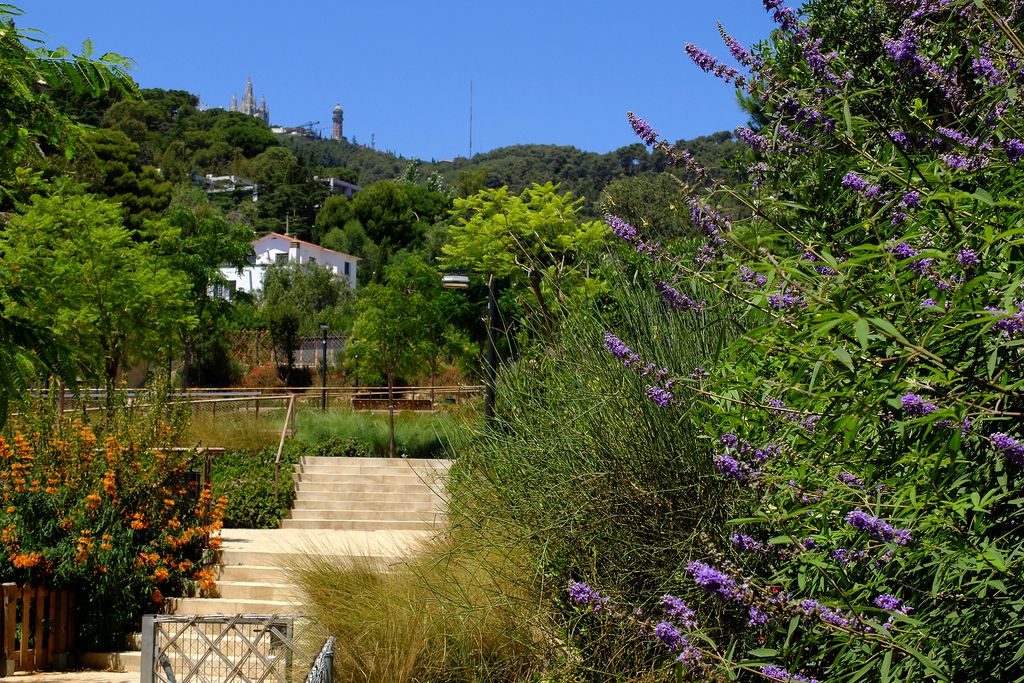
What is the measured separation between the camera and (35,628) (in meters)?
10.0

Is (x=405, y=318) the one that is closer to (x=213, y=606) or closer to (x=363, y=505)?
(x=363, y=505)

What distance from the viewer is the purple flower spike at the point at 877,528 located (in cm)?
242

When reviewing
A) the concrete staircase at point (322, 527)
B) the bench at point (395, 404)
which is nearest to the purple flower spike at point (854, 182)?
the concrete staircase at point (322, 527)

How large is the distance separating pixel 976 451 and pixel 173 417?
10.7 meters

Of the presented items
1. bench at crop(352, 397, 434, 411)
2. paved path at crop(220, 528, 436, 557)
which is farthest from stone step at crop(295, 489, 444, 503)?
bench at crop(352, 397, 434, 411)

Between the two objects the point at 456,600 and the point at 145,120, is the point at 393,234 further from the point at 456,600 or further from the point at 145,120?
the point at 456,600

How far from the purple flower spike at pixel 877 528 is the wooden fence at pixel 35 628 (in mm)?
9241

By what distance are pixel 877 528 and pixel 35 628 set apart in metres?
9.58

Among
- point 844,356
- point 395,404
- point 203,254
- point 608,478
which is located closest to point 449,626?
point 608,478

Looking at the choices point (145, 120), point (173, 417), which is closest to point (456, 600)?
point (173, 417)

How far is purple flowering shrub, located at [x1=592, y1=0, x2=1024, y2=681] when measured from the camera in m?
2.43

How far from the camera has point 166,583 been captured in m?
11.5

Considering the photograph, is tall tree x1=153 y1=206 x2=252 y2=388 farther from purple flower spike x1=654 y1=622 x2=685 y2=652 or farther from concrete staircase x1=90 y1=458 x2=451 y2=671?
purple flower spike x1=654 y1=622 x2=685 y2=652

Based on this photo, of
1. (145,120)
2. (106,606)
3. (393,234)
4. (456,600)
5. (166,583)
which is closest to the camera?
(456,600)
